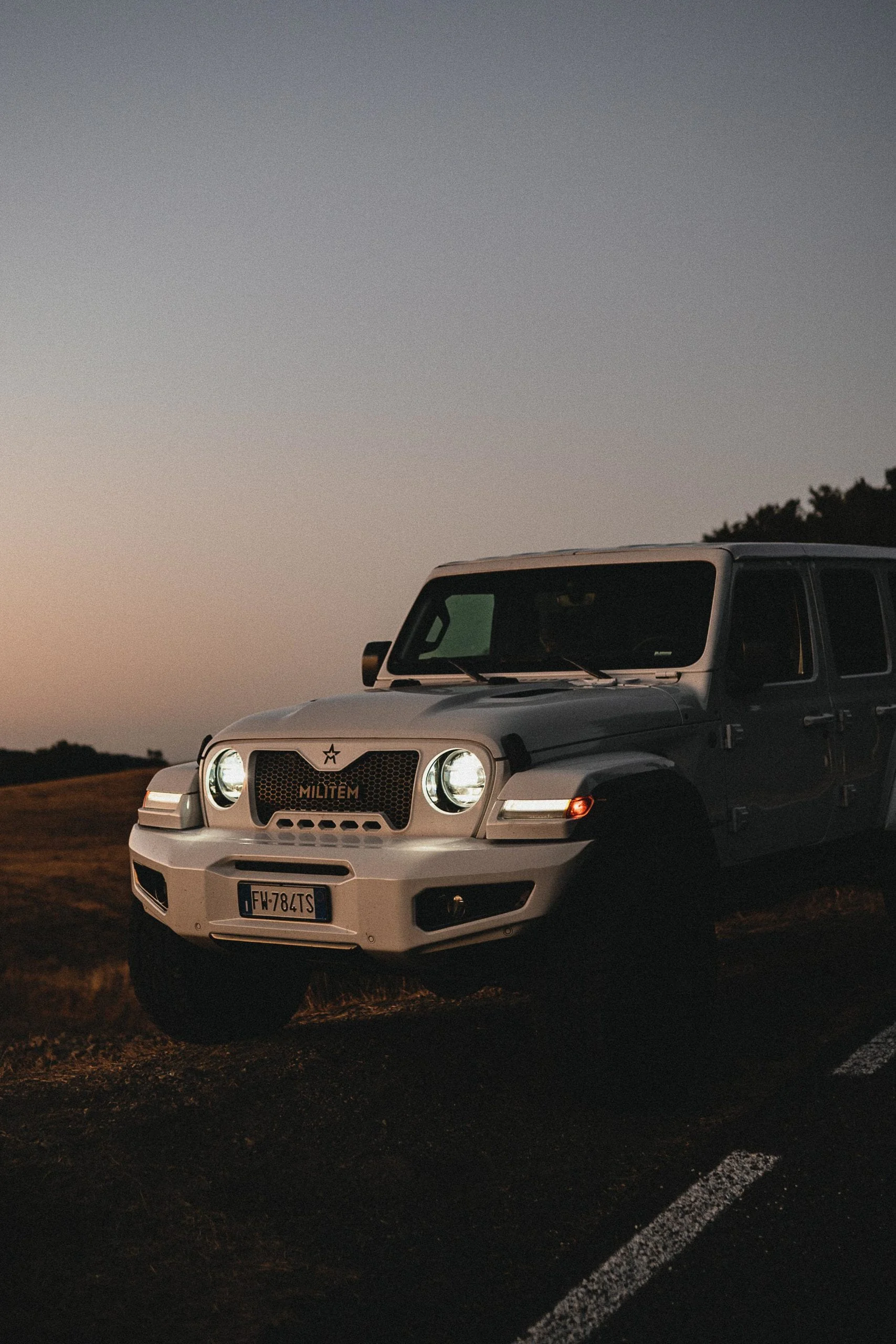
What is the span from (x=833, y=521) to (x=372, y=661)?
35.7 metres

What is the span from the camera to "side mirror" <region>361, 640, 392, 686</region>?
6.98 m

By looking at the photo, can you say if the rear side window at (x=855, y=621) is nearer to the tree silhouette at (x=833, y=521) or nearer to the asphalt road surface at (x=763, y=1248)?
the asphalt road surface at (x=763, y=1248)

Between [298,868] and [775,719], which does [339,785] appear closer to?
[298,868]

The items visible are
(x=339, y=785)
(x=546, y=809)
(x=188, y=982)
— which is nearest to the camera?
(x=546, y=809)

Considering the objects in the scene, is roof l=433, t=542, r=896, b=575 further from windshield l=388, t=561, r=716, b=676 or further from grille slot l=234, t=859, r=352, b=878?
grille slot l=234, t=859, r=352, b=878

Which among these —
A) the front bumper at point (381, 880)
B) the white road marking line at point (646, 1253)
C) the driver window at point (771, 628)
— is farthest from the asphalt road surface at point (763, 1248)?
the driver window at point (771, 628)

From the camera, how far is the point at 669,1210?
4105 mm

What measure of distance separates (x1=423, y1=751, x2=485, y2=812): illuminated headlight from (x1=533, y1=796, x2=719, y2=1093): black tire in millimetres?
496

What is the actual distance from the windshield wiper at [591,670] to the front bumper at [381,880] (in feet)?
4.39

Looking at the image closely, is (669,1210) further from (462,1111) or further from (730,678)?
(730,678)

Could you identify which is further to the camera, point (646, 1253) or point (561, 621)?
point (561, 621)

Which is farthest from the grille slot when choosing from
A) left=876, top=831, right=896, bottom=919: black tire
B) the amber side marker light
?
left=876, top=831, right=896, bottom=919: black tire

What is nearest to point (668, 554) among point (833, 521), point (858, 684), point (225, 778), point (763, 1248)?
point (858, 684)

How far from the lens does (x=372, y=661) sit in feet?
22.9
